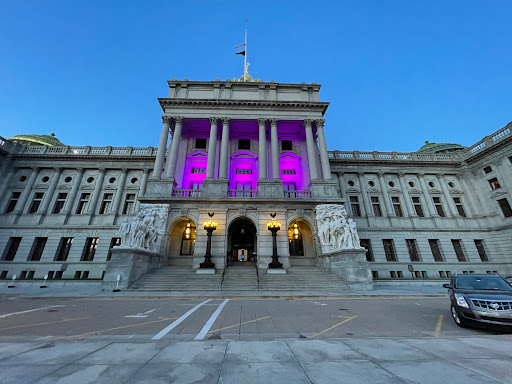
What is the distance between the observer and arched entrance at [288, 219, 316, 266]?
23500 mm

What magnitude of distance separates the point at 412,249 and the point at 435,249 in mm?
3004

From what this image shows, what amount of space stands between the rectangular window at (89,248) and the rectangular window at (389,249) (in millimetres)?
36174

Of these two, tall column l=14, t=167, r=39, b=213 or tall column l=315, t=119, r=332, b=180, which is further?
tall column l=14, t=167, r=39, b=213

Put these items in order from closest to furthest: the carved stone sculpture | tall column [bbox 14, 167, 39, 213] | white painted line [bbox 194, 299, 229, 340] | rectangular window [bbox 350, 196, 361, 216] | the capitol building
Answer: white painted line [bbox 194, 299, 229, 340] < the carved stone sculpture < the capitol building < tall column [bbox 14, 167, 39, 213] < rectangular window [bbox 350, 196, 361, 216]

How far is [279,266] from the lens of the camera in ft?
64.7

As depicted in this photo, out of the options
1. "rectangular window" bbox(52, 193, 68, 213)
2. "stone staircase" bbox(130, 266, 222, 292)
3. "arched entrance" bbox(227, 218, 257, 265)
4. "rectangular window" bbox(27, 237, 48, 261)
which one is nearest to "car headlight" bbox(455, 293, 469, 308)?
"stone staircase" bbox(130, 266, 222, 292)

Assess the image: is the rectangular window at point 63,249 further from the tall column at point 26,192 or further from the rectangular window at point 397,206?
the rectangular window at point 397,206

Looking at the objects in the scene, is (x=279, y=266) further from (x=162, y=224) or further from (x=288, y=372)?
(x=288, y=372)

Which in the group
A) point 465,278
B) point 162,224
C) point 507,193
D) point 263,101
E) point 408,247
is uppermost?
point 263,101

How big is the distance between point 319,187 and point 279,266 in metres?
9.81

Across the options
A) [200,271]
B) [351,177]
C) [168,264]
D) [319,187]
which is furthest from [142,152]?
[351,177]

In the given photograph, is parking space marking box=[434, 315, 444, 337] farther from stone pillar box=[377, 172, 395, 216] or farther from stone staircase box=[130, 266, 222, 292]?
stone pillar box=[377, 172, 395, 216]

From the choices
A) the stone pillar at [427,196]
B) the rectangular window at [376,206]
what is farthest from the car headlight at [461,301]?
the stone pillar at [427,196]

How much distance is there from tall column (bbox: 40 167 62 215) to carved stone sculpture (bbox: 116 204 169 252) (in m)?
17.0
